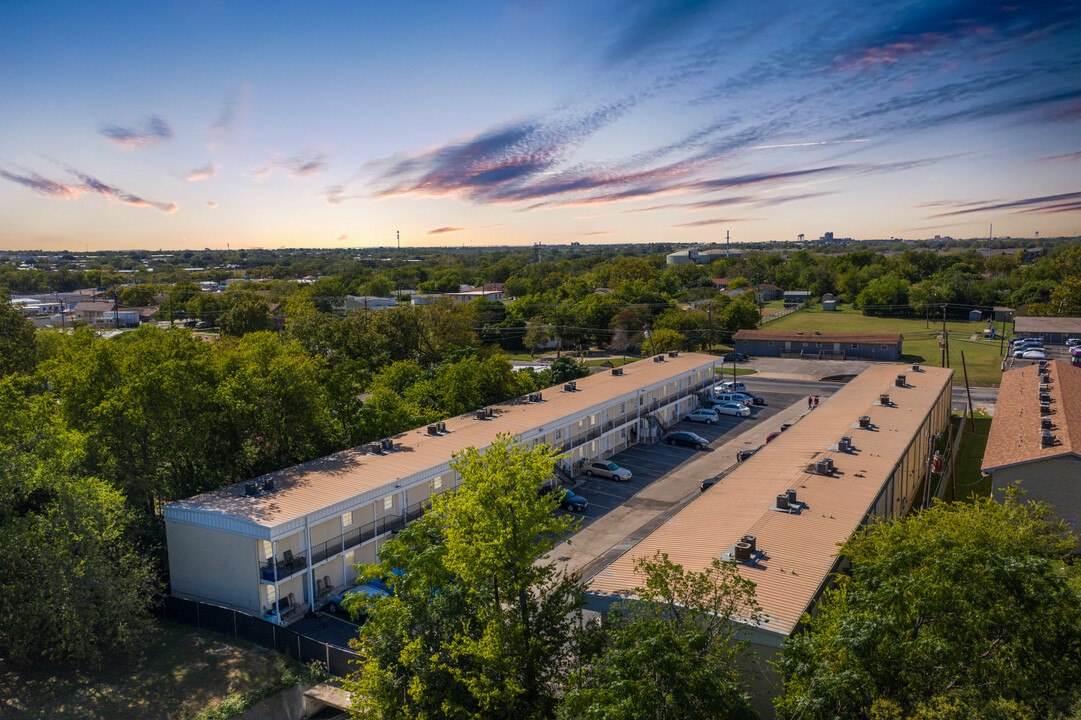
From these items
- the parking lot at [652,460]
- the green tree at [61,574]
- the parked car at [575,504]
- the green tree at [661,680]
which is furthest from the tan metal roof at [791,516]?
the green tree at [61,574]

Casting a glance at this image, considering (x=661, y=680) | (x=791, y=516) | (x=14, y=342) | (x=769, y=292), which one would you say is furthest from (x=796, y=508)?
(x=769, y=292)

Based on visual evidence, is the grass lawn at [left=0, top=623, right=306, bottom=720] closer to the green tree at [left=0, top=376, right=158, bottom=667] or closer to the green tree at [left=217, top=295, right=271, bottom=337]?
the green tree at [left=0, top=376, right=158, bottom=667]

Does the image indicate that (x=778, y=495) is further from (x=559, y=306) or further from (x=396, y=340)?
(x=559, y=306)

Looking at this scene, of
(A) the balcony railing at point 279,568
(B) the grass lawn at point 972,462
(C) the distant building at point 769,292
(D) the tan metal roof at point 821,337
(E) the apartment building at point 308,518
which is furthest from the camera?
(C) the distant building at point 769,292

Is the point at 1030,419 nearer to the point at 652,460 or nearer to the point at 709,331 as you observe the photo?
the point at 652,460

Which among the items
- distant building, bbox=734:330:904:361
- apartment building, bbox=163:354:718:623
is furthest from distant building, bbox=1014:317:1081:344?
apartment building, bbox=163:354:718:623

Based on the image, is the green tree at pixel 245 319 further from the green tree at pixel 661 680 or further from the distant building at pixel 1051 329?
the distant building at pixel 1051 329
